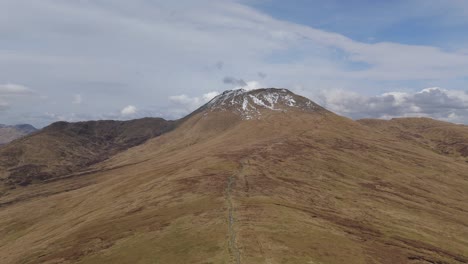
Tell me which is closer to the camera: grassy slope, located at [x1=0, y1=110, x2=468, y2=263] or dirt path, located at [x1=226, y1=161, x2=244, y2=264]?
dirt path, located at [x1=226, y1=161, x2=244, y2=264]

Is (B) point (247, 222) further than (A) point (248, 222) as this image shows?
No

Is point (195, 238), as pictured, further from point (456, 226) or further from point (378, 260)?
point (456, 226)

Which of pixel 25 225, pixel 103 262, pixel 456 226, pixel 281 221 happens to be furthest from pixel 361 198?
pixel 25 225

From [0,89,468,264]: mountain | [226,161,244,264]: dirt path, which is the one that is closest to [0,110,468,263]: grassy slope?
[226,161,244,264]: dirt path

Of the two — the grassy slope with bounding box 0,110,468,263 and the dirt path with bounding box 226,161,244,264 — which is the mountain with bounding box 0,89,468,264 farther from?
the grassy slope with bounding box 0,110,468,263

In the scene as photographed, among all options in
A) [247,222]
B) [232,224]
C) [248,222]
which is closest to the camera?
[232,224]

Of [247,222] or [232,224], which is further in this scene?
[247,222]

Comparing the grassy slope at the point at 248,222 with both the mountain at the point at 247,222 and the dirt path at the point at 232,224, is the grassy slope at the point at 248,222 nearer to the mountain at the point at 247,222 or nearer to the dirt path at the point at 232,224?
the dirt path at the point at 232,224

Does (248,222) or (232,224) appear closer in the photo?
(232,224)

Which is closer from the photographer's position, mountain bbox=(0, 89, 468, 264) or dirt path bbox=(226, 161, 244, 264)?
dirt path bbox=(226, 161, 244, 264)

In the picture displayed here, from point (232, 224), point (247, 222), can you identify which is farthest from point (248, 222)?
point (232, 224)

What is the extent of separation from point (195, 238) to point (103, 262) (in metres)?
21.0

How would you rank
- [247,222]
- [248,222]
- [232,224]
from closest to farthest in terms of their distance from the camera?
[232,224] < [247,222] < [248,222]

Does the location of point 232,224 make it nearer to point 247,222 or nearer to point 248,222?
point 247,222
